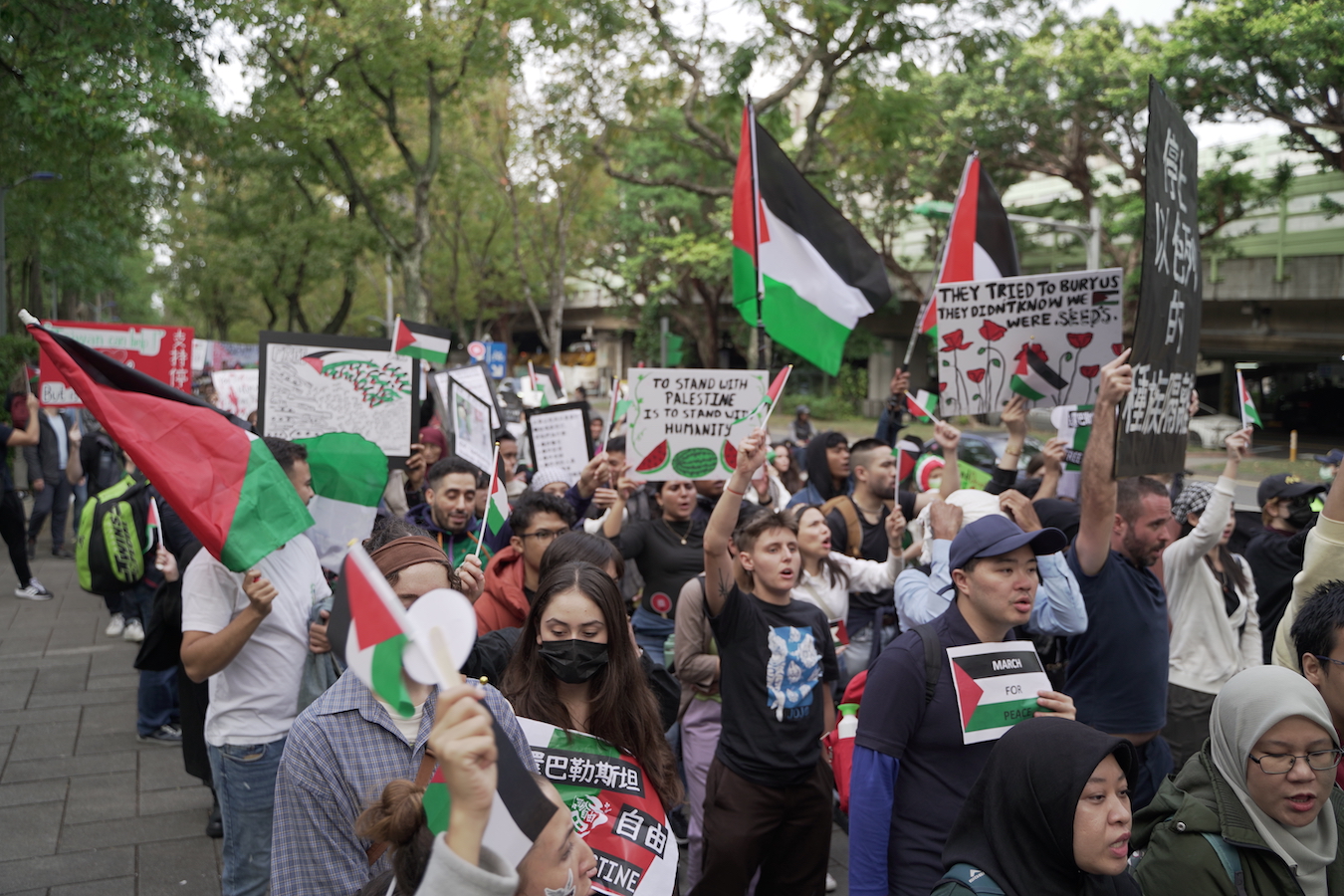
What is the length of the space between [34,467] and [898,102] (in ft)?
37.7

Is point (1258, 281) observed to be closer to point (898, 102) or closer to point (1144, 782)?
point (898, 102)

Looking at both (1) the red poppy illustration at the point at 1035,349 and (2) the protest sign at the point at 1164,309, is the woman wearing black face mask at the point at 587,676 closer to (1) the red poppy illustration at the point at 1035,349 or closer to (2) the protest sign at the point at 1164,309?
(2) the protest sign at the point at 1164,309

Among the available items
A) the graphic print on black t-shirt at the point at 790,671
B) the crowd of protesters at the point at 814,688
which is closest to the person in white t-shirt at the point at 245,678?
the crowd of protesters at the point at 814,688

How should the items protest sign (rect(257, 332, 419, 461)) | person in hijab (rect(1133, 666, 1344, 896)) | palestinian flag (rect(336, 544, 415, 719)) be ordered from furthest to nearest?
1. protest sign (rect(257, 332, 419, 461))
2. person in hijab (rect(1133, 666, 1344, 896))
3. palestinian flag (rect(336, 544, 415, 719))

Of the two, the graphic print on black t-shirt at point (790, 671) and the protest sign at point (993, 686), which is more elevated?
the protest sign at point (993, 686)

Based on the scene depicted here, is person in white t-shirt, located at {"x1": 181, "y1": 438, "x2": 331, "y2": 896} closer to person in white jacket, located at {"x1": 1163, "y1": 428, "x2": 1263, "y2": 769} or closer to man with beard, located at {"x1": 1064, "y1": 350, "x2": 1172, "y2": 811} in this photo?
man with beard, located at {"x1": 1064, "y1": 350, "x2": 1172, "y2": 811}

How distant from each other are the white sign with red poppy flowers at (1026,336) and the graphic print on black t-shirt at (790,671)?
2052 mm

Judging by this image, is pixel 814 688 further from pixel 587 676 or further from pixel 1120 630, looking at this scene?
pixel 587 676

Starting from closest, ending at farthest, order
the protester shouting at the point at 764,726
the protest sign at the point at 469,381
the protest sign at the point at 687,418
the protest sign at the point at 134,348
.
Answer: the protester shouting at the point at 764,726
the protest sign at the point at 687,418
the protest sign at the point at 469,381
the protest sign at the point at 134,348

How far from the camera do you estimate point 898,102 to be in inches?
531

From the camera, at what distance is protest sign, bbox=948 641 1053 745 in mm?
2902

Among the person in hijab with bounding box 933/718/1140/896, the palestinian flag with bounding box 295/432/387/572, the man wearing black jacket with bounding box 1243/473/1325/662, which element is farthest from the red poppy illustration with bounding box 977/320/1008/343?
the person in hijab with bounding box 933/718/1140/896

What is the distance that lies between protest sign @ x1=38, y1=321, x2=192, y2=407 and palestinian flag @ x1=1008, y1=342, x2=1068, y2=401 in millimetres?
8191

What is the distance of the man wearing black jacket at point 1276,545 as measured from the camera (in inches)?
208
